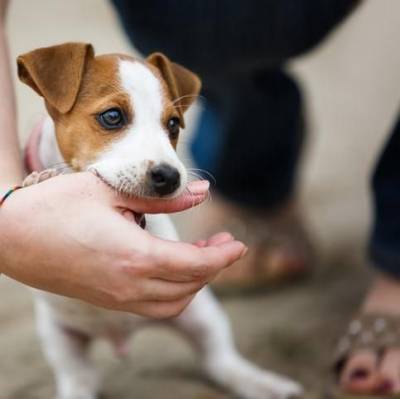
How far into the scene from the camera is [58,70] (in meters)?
0.90

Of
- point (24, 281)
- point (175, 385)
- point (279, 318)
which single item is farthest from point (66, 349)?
point (279, 318)

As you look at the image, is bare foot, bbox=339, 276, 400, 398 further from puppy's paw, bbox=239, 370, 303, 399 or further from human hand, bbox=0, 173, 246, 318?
human hand, bbox=0, 173, 246, 318

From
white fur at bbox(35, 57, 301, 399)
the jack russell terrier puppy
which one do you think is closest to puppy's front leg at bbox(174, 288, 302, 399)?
white fur at bbox(35, 57, 301, 399)

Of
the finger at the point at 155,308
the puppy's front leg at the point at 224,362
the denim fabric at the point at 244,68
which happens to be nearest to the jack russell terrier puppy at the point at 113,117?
the finger at the point at 155,308

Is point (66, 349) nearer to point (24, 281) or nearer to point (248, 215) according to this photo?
point (24, 281)

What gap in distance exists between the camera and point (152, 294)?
0.84 meters

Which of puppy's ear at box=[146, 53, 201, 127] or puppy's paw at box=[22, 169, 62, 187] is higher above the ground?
puppy's ear at box=[146, 53, 201, 127]

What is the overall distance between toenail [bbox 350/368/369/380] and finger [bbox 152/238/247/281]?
586mm

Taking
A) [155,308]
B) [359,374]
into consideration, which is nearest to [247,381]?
[359,374]

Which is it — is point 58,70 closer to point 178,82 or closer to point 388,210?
point 178,82

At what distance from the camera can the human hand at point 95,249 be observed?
0.81 metres

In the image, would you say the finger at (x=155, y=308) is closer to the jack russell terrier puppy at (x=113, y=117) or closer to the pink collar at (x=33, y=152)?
the jack russell terrier puppy at (x=113, y=117)

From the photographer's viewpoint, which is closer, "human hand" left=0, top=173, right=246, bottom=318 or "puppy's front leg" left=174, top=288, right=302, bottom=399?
"human hand" left=0, top=173, right=246, bottom=318

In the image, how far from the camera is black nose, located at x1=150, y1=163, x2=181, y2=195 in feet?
2.76
